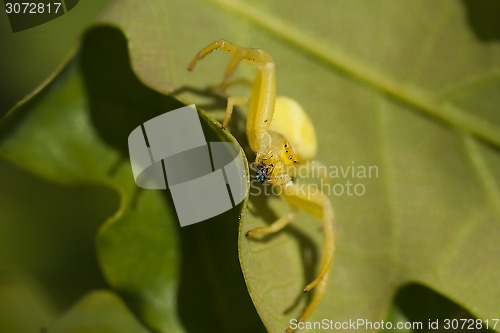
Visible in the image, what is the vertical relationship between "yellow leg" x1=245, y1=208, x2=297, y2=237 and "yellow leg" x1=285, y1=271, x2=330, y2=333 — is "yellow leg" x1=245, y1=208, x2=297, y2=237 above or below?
above

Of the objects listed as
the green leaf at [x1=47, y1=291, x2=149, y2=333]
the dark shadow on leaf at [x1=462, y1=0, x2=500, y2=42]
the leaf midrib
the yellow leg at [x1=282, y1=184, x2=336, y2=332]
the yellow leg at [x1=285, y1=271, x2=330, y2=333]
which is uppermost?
the dark shadow on leaf at [x1=462, y1=0, x2=500, y2=42]

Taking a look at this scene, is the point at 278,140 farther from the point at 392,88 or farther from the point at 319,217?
the point at 392,88

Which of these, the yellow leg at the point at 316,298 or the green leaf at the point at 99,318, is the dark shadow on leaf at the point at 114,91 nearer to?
the green leaf at the point at 99,318

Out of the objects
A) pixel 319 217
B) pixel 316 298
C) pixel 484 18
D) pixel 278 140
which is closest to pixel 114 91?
pixel 278 140

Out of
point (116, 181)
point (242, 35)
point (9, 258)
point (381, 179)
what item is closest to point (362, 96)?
point (381, 179)

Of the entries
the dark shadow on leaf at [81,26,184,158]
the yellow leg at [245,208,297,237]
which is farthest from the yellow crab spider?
the dark shadow on leaf at [81,26,184,158]

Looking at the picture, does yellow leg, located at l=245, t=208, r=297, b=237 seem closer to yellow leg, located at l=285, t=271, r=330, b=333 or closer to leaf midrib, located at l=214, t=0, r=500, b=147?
yellow leg, located at l=285, t=271, r=330, b=333

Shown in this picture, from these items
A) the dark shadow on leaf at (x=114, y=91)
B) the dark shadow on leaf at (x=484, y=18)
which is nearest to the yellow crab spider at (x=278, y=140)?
the dark shadow on leaf at (x=114, y=91)
